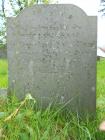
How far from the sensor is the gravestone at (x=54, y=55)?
15.8 ft

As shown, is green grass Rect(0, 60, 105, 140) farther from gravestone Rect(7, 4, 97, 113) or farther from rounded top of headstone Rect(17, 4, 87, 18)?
rounded top of headstone Rect(17, 4, 87, 18)

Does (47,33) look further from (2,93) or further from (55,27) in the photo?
(2,93)

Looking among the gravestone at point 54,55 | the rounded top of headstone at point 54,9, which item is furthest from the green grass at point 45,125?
the rounded top of headstone at point 54,9

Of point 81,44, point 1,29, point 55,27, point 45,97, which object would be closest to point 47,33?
point 55,27

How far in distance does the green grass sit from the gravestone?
0.22 metres

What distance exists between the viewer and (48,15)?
16.2 ft

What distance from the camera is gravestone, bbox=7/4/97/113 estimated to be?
190 inches

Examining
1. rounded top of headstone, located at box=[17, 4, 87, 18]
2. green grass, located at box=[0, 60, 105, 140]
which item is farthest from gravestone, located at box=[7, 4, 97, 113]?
green grass, located at box=[0, 60, 105, 140]

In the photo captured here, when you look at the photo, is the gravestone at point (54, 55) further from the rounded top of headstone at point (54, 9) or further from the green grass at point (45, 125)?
the green grass at point (45, 125)

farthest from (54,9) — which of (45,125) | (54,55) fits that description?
(45,125)

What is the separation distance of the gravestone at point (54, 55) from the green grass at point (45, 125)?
0.22m

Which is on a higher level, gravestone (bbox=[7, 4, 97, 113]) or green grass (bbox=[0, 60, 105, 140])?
gravestone (bbox=[7, 4, 97, 113])

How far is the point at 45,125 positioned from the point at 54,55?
3.57ft

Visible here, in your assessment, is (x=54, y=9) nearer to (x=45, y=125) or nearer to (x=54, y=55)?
(x=54, y=55)
